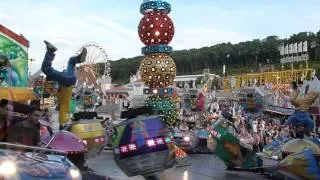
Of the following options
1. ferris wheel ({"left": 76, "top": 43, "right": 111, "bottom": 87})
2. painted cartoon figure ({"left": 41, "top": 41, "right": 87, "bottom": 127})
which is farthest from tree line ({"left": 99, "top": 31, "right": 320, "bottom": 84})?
painted cartoon figure ({"left": 41, "top": 41, "right": 87, "bottom": 127})

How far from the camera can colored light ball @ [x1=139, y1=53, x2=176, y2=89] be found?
61.5 ft

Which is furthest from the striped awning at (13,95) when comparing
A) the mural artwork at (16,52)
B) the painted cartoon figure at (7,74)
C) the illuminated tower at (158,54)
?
the mural artwork at (16,52)

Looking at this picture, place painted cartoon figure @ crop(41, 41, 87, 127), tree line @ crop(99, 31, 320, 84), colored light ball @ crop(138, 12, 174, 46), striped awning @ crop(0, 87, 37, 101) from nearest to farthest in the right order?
painted cartoon figure @ crop(41, 41, 87, 127) < striped awning @ crop(0, 87, 37, 101) < colored light ball @ crop(138, 12, 174, 46) < tree line @ crop(99, 31, 320, 84)

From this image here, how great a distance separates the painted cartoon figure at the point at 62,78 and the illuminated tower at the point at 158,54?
581 cm

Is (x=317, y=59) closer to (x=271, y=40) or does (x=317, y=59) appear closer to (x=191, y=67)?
(x=271, y=40)

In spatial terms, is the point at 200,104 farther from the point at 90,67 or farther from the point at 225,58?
the point at 225,58

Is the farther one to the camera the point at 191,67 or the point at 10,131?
the point at 191,67

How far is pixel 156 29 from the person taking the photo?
1873 centimetres

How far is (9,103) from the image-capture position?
9406 mm

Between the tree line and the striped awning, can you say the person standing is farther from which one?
the tree line

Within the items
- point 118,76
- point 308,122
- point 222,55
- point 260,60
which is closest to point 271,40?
point 260,60

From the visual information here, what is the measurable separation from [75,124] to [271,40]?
425 feet

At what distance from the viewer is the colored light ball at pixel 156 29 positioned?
1872cm

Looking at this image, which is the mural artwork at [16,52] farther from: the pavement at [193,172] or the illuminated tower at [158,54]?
the pavement at [193,172]
